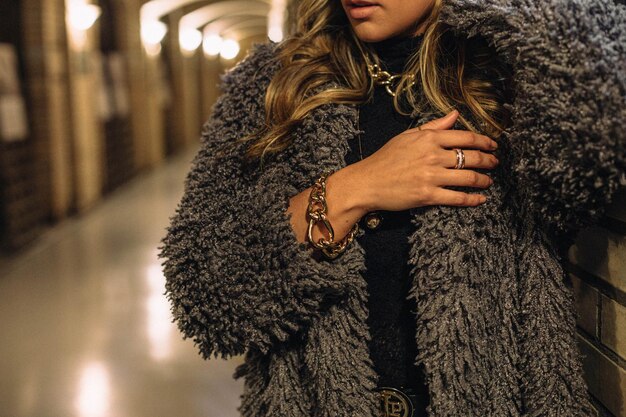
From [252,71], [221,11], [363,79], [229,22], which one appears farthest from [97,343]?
[229,22]

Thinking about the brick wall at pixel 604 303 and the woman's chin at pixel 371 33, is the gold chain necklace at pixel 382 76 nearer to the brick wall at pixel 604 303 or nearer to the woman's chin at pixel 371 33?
the woman's chin at pixel 371 33

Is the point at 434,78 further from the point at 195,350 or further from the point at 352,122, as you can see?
the point at 195,350

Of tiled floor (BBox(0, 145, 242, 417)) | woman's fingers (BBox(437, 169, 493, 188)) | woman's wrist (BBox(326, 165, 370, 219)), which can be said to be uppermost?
woman's fingers (BBox(437, 169, 493, 188))

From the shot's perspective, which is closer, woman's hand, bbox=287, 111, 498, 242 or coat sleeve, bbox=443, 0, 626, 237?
coat sleeve, bbox=443, 0, 626, 237

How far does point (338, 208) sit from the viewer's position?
1218mm


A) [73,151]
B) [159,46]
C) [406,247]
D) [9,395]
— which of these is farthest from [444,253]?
[159,46]

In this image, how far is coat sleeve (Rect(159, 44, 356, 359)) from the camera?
1.21m

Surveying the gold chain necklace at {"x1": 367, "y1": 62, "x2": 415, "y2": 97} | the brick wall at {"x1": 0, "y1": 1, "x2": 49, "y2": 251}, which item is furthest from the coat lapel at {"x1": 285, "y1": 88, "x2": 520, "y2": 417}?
the brick wall at {"x1": 0, "y1": 1, "x2": 49, "y2": 251}

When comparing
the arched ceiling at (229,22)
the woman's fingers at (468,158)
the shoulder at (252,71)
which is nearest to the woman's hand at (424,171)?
the woman's fingers at (468,158)

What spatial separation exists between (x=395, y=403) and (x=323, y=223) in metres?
0.34

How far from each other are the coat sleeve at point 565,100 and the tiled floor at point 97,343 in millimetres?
2745

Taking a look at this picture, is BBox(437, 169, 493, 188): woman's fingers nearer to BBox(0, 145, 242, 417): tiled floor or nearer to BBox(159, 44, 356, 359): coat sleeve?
BBox(159, 44, 356, 359): coat sleeve

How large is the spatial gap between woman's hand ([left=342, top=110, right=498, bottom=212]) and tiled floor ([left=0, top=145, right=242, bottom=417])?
2.54 metres

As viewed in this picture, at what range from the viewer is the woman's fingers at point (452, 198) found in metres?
1.15
